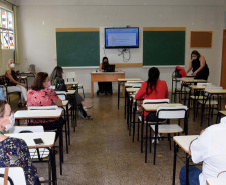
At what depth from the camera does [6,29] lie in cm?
838

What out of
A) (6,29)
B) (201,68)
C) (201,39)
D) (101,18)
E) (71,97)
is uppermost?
(101,18)

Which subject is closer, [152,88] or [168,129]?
[168,129]

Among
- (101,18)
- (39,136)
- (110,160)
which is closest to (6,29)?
(101,18)

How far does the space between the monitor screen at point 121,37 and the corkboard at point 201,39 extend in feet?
6.98

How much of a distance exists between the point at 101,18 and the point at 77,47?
53.8 inches

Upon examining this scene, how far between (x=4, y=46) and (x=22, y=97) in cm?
214

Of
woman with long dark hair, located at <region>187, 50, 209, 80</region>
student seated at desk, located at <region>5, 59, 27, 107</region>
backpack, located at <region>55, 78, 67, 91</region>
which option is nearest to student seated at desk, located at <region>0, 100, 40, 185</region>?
backpack, located at <region>55, 78, 67, 91</region>

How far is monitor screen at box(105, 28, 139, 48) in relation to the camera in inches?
366

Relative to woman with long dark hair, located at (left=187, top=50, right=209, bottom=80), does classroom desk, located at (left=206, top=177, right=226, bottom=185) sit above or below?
below

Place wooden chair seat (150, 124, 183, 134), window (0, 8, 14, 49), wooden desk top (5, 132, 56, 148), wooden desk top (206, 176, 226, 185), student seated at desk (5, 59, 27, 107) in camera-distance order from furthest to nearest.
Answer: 1. window (0, 8, 14, 49)
2. student seated at desk (5, 59, 27, 107)
3. wooden chair seat (150, 124, 183, 134)
4. wooden desk top (5, 132, 56, 148)
5. wooden desk top (206, 176, 226, 185)

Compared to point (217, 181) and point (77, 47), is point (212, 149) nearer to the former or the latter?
point (217, 181)

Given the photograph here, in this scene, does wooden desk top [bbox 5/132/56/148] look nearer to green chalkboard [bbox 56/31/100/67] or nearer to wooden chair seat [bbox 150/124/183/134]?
wooden chair seat [bbox 150/124/183/134]

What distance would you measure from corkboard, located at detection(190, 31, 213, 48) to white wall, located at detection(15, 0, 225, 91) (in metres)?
0.15

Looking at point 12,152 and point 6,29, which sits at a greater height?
point 6,29
